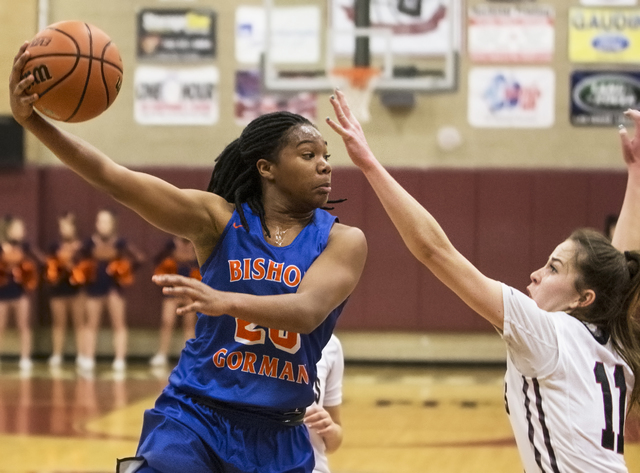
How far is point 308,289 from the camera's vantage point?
2.49 meters

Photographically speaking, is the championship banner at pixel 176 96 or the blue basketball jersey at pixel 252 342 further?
the championship banner at pixel 176 96

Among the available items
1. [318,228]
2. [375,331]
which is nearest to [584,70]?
[375,331]

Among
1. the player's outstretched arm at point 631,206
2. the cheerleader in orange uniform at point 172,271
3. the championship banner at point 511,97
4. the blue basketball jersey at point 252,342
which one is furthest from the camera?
the championship banner at point 511,97

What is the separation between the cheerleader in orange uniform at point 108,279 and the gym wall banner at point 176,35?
91.8 inches

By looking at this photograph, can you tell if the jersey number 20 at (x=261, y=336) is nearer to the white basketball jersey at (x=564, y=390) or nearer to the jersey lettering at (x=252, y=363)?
the jersey lettering at (x=252, y=363)

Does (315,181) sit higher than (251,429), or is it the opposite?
(315,181)

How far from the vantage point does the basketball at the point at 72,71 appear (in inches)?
106

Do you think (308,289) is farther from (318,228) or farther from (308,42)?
(308,42)

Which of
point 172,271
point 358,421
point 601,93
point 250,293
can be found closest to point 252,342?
point 250,293

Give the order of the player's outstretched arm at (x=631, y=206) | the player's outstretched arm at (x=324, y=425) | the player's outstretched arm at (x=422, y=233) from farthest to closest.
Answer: the player's outstretched arm at (x=324, y=425) < the player's outstretched arm at (x=631, y=206) < the player's outstretched arm at (x=422, y=233)

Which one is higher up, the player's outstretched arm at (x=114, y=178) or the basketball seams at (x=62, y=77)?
the basketball seams at (x=62, y=77)

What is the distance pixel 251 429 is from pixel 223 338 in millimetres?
284

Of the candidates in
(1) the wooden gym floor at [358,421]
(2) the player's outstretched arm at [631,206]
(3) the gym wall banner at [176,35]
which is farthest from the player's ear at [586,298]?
(3) the gym wall banner at [176,35]

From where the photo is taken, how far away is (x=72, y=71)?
2.80 meters
